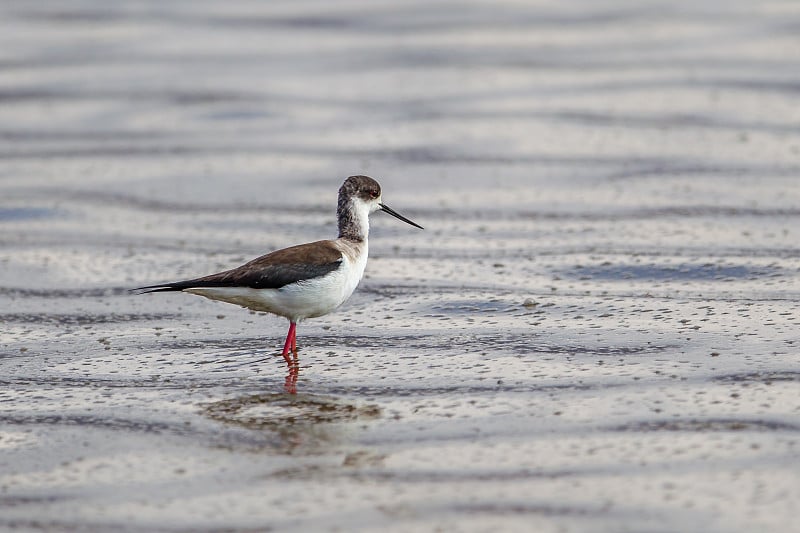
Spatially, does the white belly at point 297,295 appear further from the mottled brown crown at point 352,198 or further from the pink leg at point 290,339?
the mottled brown crown at point 352,198

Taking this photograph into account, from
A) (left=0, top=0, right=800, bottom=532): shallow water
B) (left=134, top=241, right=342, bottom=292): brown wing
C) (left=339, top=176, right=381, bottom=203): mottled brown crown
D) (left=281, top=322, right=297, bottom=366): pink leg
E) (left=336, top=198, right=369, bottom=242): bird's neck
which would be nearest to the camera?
(left=0, top=0, right=800, bottom=532): shallow water

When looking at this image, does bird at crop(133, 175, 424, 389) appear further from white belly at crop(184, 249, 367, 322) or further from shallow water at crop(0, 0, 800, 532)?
shallow water at crop(0, 0, 800, 532)

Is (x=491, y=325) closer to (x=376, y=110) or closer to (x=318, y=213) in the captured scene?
(x=318, y=213)

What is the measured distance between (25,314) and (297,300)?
2.22 meters

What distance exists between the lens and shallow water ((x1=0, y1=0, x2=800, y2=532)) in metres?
6.11

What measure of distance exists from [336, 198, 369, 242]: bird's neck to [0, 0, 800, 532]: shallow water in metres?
0.58

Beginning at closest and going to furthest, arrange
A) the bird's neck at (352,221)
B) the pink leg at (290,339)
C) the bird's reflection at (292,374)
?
the bird's reflection at (292,374) < the pink leg at (290,339) < the bird's neck at (352,221)

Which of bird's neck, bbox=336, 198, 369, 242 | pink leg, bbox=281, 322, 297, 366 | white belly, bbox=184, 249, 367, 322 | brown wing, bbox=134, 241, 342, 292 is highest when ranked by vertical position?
bird's neck, bbox=336, 198, 369, 242

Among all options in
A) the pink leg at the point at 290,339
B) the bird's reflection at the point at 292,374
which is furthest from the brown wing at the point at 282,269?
the bird's reflection at the point at 292,374

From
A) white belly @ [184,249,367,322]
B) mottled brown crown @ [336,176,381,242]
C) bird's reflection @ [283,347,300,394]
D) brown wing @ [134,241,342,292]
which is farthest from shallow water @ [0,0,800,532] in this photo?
mottled brown crown @ [336,176,381,242]

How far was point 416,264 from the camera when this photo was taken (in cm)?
1040

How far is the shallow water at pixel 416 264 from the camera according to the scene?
6.11 meters

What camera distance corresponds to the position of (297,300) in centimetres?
835

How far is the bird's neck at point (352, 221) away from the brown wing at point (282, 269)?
1.55 feet
